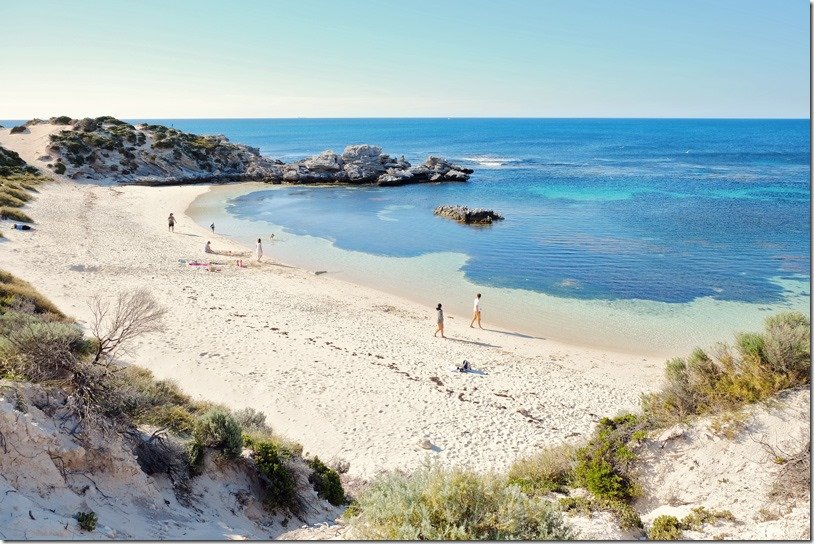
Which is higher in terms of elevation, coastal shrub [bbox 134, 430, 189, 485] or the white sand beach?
coastal shrub [bbox 134, 430, 189, 485]

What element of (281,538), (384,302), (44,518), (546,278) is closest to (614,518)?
(281,538)

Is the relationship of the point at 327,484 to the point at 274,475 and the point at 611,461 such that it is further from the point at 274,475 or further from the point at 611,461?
the point at 611,461

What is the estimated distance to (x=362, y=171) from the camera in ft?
185

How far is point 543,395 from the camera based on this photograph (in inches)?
483

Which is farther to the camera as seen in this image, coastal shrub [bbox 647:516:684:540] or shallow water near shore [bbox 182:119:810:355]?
shallow water near shore [bbox 182:119:810:355]

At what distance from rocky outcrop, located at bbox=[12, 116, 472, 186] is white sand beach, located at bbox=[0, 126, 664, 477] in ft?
94.5

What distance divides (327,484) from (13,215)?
25593 millimetres

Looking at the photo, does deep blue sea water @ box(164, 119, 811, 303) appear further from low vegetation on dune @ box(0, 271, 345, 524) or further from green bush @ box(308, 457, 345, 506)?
low vegetation on dune @ box(0, 271, 345, 524)

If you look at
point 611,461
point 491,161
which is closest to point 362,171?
point 491,161

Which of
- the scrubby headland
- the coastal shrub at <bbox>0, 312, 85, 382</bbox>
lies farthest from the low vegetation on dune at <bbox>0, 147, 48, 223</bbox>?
the coastal shrub at <bbox>0, 312, 85, 382</bbox>

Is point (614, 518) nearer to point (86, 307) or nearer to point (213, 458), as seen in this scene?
point (213, 458)

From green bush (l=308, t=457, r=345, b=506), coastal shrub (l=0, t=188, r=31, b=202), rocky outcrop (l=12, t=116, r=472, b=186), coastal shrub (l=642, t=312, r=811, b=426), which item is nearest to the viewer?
coastal shrub (l=642, t=312, r=811, b=426)

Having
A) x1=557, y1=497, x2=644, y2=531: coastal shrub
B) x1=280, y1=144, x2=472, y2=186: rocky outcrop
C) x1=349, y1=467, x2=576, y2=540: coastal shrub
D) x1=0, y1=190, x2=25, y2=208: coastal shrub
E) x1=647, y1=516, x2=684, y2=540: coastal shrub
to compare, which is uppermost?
x1=280, y1=144, x2=472, y2=186: rocky outcrop

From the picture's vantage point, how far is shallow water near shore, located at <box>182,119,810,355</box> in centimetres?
1866
